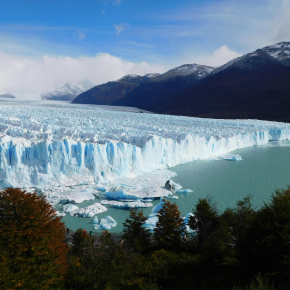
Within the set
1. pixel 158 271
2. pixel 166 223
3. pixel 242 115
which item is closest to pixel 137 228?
pixel 166 223

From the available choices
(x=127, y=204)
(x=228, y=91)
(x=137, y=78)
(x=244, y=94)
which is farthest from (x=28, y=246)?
(x=137, y=78)

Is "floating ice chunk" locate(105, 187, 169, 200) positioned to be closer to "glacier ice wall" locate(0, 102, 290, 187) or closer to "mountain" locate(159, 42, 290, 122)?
"glacier ice wall" locate(0, 102, 290, 187)

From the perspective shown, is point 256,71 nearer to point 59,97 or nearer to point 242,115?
point 242,115

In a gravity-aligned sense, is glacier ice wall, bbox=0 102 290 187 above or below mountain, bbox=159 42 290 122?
below

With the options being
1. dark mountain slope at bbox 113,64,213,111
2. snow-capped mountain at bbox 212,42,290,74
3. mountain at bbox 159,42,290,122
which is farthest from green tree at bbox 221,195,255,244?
dark mountain slope at bbox 113,64,213,111

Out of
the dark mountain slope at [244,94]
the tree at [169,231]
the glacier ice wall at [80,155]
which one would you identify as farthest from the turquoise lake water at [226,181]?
the dark mountain slope at [244,94]

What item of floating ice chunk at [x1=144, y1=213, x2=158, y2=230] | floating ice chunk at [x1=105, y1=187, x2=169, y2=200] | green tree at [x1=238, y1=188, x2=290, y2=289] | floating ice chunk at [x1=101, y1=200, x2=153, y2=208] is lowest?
floating ice chunk at [x1=144, y1=213, x2=158, y2=230]
